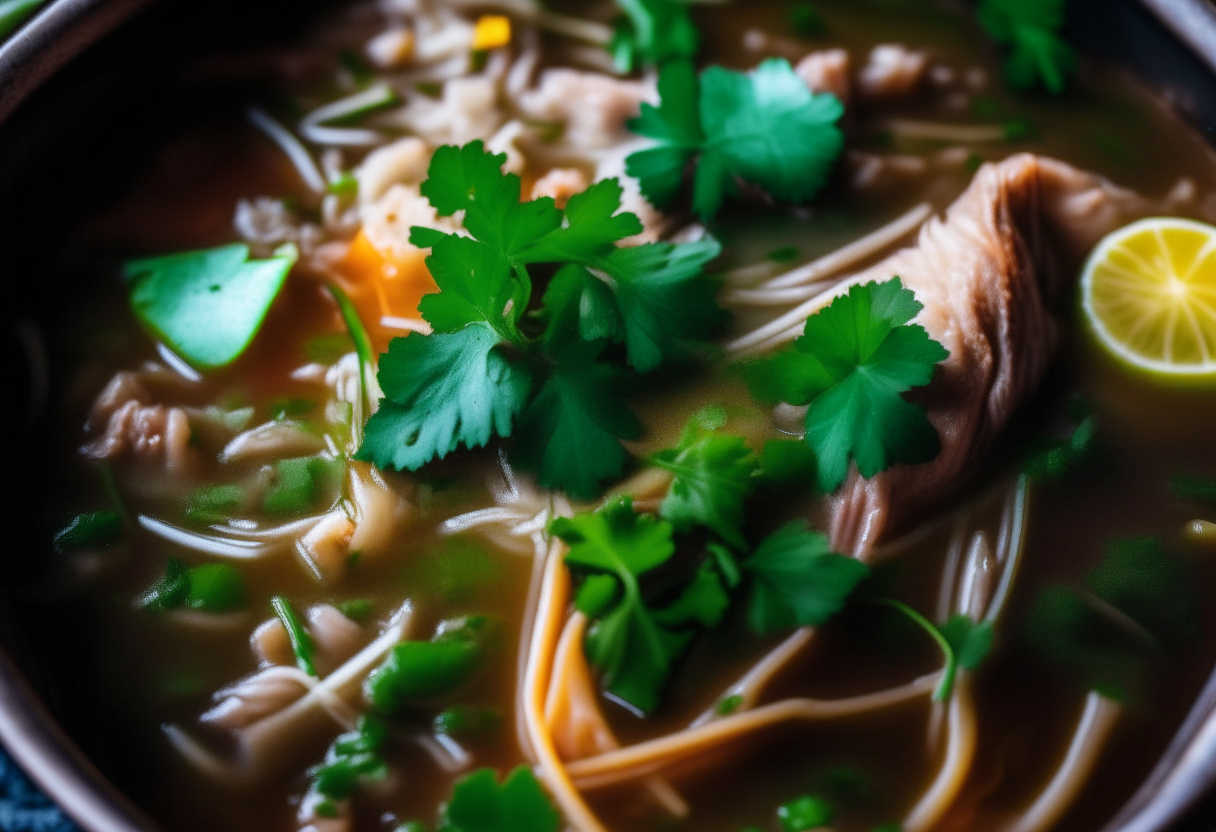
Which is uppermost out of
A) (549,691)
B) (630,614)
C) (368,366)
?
(368,366)

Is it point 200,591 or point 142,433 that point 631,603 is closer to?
point 200,591

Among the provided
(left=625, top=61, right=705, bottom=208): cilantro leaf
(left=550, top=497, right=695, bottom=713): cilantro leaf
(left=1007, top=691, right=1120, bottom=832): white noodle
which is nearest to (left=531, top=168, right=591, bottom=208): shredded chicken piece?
(left=625, top=61, right=705, bottom=208): cilantro leaf

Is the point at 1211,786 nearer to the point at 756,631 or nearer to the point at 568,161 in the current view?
the point at 756,631

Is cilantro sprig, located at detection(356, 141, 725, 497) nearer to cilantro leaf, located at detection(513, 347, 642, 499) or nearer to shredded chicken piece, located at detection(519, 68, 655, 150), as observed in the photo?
cilantro leaf, located at detection(513, 347, 642, 499)

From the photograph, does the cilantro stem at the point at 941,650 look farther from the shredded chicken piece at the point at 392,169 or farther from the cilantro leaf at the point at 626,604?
the shredded chicken piece at the point at 392,169

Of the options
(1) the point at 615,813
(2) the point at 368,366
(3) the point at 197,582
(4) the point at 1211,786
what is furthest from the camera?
(2) the point at 368,366

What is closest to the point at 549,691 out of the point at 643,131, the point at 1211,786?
the point at 1211,786

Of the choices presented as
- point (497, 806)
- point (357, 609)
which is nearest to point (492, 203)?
point (357, 609)
